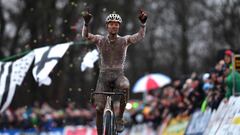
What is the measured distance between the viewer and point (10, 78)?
71.1 feet

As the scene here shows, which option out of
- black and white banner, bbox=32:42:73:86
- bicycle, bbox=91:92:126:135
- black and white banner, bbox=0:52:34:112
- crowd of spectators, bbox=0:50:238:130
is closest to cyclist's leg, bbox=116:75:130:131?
bicycle, bbox=91:92:126:135

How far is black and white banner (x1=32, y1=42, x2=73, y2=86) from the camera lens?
2088 cm

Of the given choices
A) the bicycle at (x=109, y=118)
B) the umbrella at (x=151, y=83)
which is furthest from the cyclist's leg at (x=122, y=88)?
the umbrella at (x=151, y=83)

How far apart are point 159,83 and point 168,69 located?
29.0 m

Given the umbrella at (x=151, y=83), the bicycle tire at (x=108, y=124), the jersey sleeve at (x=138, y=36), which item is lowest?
the umbrella at (x=151, y=83)

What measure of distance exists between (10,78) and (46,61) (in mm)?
1246

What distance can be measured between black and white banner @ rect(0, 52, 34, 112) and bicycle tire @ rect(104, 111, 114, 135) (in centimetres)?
854

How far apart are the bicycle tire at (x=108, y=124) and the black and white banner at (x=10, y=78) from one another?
8539 millimetres

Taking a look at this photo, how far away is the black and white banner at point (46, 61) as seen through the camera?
68.5ft

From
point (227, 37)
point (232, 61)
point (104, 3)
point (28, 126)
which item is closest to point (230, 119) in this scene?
point (232, 61)

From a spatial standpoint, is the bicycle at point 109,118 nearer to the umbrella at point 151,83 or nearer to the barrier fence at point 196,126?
the barrier fence at point 196,126

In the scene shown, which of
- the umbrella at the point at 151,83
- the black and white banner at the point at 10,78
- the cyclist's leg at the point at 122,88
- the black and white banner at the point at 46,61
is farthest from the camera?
the umbrella at the point at 151,83

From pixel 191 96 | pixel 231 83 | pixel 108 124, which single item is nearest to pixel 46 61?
pixel 191 96

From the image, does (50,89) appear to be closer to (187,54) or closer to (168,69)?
(187,54)
